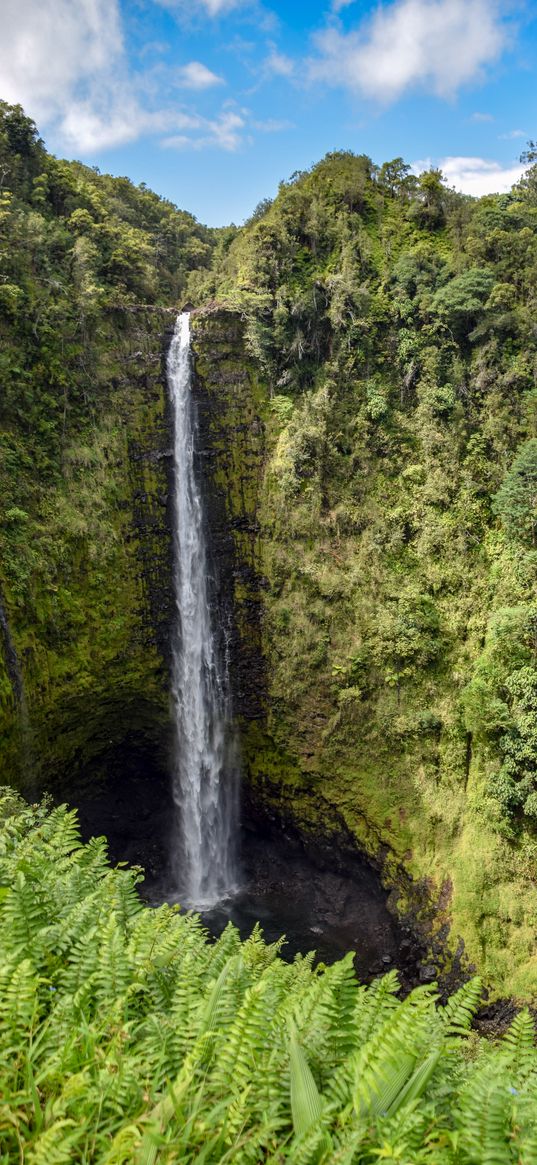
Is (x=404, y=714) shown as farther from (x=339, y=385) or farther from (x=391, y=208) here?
(x=391, y=208)

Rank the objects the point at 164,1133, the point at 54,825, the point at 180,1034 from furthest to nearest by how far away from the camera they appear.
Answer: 1. the point at 54,825
2. the point at 180,1034
3. the point at 164,1133

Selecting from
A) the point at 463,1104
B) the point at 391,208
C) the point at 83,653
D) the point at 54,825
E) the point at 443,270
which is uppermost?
the point at 391,208

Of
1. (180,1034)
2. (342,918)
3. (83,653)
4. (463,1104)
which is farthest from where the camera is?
(83,653)

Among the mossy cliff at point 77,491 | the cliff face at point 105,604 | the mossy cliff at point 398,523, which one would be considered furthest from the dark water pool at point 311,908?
the cliff face at point 105,604

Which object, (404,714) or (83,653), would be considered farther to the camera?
(83,653)

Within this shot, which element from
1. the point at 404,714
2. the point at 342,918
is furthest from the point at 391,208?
the point at 342,918

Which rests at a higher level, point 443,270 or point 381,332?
point 443,270

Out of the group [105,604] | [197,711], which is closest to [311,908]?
Answer: [197,711]
